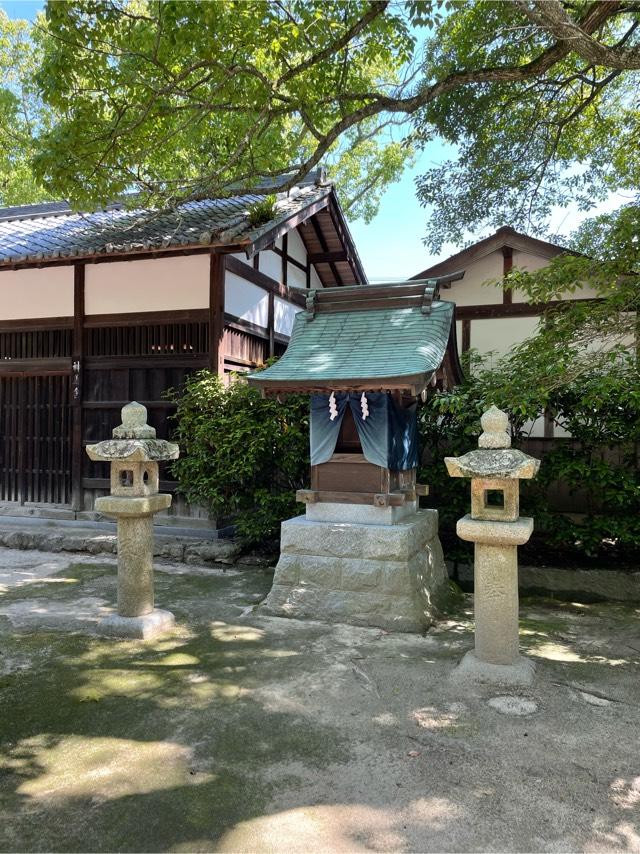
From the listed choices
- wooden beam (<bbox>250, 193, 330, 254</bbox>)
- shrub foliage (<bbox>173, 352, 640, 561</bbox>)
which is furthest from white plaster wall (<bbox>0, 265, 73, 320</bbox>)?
wooden beam (<bbox>250, 193, 330, 254</bbox>)

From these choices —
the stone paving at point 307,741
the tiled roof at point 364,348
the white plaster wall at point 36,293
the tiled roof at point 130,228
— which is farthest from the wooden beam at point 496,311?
the white plaster wall at point 36,293

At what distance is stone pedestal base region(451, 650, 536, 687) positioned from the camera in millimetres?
4812

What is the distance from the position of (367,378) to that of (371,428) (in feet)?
2.34

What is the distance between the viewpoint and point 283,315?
11.9m

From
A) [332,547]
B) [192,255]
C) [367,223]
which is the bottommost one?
[332,547]

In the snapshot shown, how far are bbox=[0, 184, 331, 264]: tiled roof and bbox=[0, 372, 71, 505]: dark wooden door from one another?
2.29m

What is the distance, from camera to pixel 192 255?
948 centimetres

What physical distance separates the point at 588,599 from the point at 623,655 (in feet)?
7.65

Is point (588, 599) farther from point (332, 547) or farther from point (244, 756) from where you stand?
point (244, 756)

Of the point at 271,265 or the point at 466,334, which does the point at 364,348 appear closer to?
the point at 271,265

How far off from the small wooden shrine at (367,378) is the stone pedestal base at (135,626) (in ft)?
6.98

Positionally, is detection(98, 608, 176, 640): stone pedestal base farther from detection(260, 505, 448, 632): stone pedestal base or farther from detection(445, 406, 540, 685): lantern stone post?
detection(445, 406, 540, 685): lantern stone post

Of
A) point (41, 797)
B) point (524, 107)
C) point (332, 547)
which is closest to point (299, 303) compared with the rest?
point (524, 107)

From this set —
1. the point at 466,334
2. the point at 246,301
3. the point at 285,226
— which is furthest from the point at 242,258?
the point at 466,334
